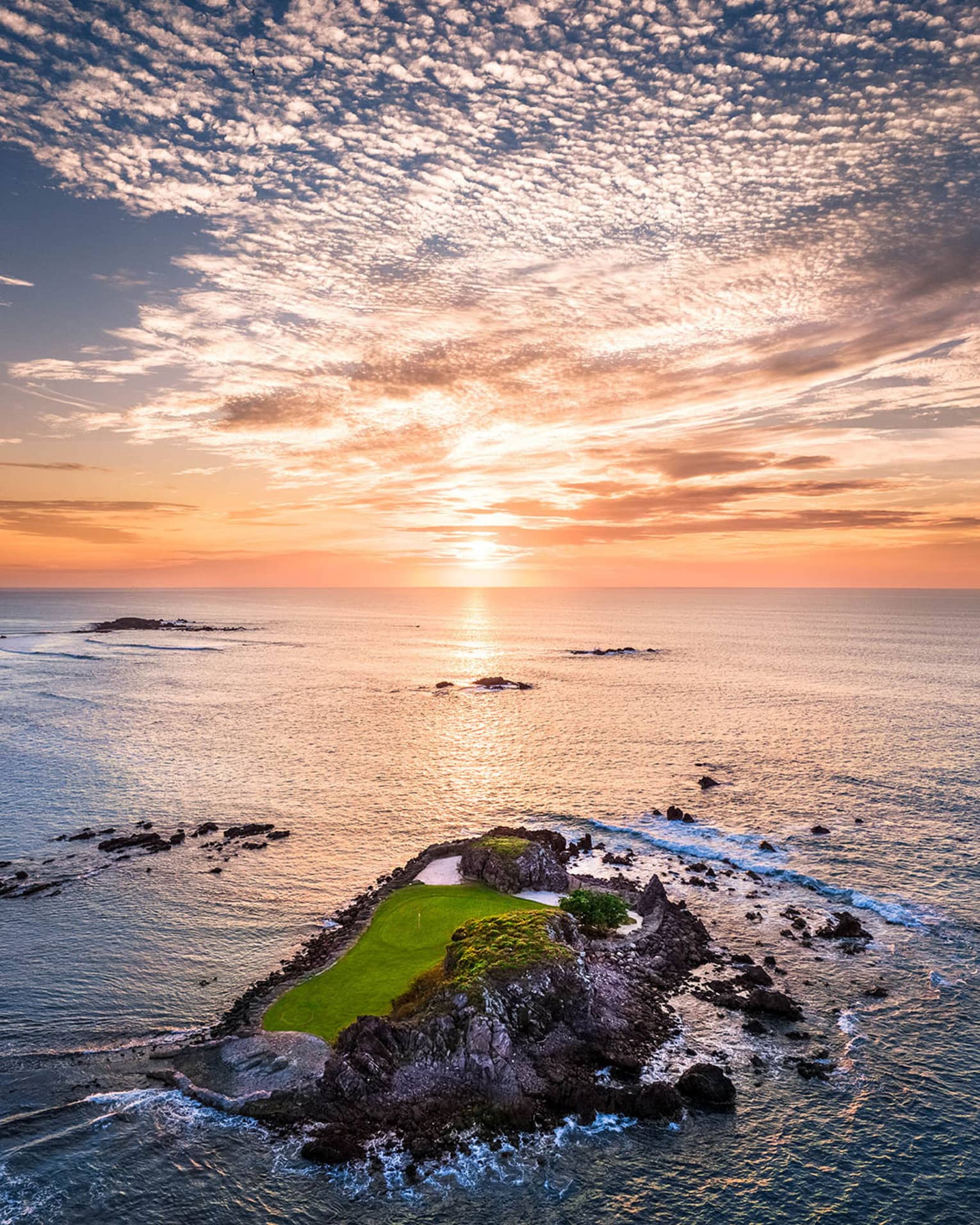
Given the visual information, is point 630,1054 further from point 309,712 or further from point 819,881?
point 309,712

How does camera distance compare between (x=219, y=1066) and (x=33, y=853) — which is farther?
(x=33, y=853)

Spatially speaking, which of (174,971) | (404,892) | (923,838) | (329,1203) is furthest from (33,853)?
(923,838)

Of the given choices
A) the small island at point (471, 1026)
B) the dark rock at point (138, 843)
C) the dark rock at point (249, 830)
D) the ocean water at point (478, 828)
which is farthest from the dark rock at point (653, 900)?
the dark rock at point (138, 843)

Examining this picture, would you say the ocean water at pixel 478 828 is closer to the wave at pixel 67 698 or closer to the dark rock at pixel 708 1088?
the dark rock at pixel 708 1088

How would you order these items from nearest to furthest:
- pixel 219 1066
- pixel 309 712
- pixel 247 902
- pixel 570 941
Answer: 1. pixel 219 1066
2. pixel 570 941
3. pixel 247 902
4. pixel 309 712

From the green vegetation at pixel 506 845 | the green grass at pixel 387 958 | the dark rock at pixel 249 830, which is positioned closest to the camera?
the green grass at pixel 387 958

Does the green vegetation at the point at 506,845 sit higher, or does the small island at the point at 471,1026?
the green vegetation at the point at 506,845

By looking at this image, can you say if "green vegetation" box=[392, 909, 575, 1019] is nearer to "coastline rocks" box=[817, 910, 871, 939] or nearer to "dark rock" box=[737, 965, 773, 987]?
"dark rock" box=[737, 965, 773, 987]
